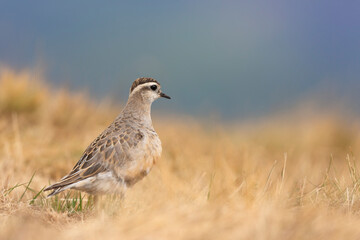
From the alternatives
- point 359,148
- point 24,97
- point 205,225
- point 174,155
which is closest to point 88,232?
point 205,225

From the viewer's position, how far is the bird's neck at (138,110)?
765cm

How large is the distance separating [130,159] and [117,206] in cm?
125

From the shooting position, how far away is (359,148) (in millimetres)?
14773

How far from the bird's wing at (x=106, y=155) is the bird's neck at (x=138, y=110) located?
21.0 inches

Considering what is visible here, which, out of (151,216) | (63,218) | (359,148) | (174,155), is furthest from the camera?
(359,148)

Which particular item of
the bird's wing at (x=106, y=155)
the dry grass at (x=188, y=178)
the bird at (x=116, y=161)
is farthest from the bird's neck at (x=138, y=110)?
the dry grass at (x=188, y=178)

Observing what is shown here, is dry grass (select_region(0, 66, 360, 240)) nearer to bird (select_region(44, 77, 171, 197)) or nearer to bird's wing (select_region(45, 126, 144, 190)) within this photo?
bird (select_region(44, 77, 171, 197))

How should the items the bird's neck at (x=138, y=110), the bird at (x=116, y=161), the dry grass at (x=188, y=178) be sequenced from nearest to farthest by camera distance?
the dry grass at (x=188, y=178)
the bird at (x=116, y=161)
the bird's neck at (x=138, y=110)

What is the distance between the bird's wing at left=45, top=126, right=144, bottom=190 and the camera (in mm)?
6762

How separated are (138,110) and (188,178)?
8.37ft

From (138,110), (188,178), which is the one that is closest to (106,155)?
(138,110)

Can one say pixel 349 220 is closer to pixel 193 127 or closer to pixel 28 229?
pixel 28 229

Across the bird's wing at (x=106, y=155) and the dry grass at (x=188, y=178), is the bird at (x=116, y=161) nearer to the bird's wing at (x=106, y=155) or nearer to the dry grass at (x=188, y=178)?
the bird's wing at (x=106, y=155)

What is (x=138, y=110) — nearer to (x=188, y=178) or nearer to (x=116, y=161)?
(x=116, y=161)
